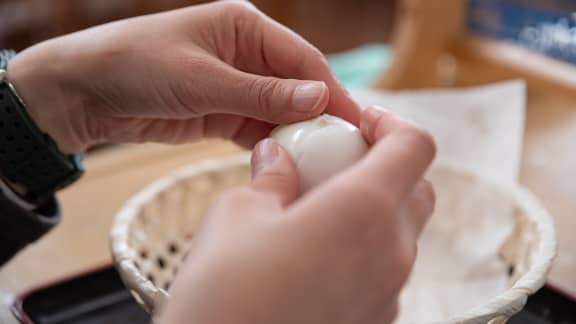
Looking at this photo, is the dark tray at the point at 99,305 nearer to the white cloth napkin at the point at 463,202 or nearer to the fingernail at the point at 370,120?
the white cloth napkin at the point at 463,202

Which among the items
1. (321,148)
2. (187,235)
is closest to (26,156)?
(187,235)

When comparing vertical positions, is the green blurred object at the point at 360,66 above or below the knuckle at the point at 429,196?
below

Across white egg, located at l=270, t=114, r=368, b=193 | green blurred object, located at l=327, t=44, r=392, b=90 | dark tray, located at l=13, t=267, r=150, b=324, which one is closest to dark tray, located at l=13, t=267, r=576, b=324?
dark tray, located at l=13, t=267, r=150, b=324

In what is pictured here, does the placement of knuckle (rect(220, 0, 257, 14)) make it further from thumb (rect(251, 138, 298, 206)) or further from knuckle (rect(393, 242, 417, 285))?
knuckle (rect(393, 242, 417, 285))

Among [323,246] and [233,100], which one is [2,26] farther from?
[323,246]

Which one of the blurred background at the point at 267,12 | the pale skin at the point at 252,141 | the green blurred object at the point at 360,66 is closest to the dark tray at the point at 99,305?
the pale skin at the point at 252,141

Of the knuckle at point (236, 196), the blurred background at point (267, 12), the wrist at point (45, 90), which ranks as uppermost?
the knuckle at point (236, 196)

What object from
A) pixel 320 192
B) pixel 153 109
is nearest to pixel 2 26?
pixel 153 109
